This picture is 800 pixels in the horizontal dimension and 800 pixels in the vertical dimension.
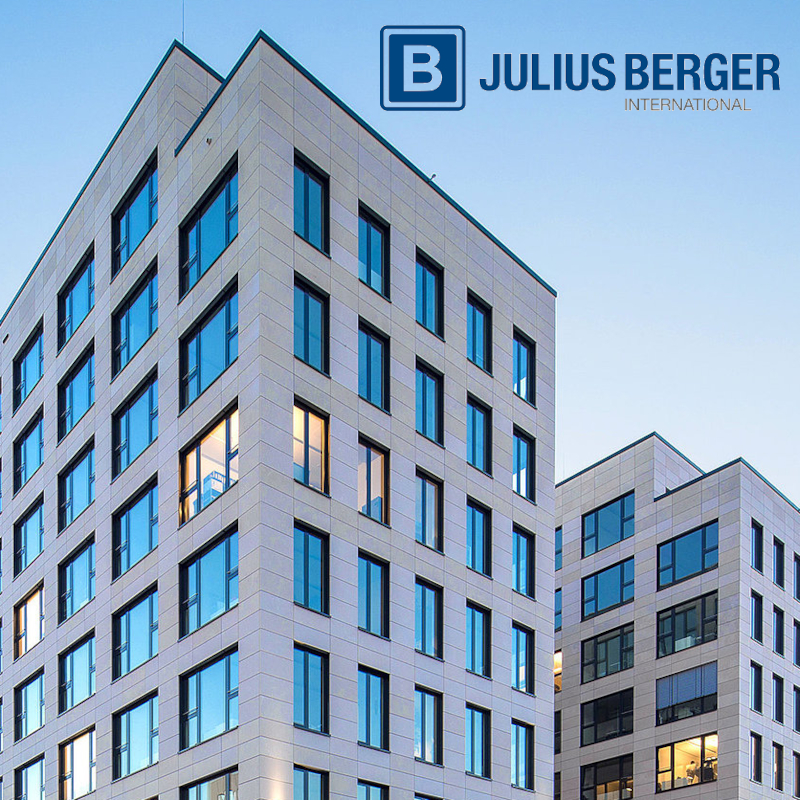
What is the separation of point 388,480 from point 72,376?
55.7 feet

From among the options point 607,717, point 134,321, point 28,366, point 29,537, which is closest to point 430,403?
point 134,321

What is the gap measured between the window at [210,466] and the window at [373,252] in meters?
7.14

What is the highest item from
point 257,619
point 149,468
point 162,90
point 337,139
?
point 162,90

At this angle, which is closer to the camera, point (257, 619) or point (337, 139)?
point (257, 619)

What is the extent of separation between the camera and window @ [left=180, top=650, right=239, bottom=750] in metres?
30.8

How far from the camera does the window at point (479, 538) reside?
1555 inches

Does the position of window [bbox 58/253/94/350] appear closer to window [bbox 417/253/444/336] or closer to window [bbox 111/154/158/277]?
window [bbox 111/154/158/277]

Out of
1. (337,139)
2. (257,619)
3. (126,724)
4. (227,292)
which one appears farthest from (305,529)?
(337,139)

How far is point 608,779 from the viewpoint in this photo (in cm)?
5878

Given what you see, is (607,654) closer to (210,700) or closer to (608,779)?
(608,779)

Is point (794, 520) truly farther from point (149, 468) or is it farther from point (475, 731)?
point (149, 468)

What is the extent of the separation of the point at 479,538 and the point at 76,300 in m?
19.8

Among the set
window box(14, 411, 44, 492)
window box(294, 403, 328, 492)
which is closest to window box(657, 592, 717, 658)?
window box(294, 403, 328, 492)

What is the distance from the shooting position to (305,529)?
3259 cm
